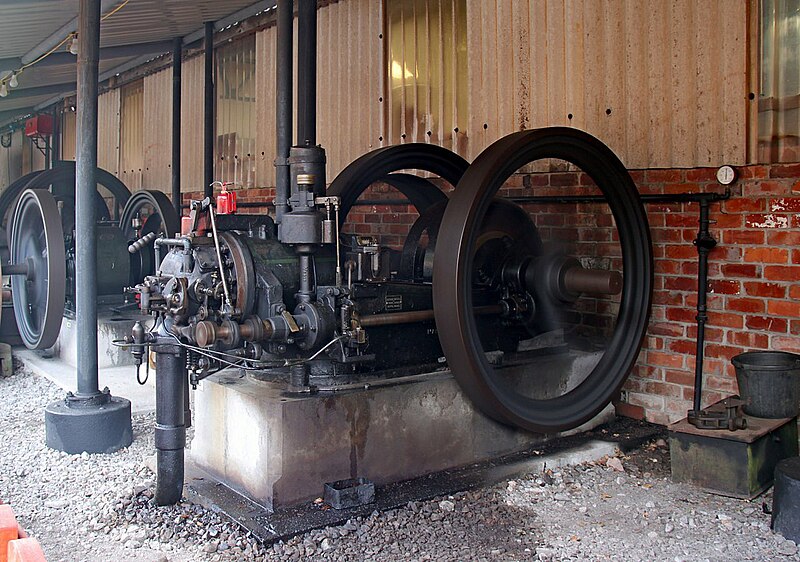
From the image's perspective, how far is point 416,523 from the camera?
2727 mm

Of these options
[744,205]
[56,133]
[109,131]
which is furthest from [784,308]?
[56,133]

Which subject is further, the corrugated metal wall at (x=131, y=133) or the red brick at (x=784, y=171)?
the corrugated metal wall at (x=131, y=133)

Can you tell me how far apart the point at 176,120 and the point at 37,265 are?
2.75 metres

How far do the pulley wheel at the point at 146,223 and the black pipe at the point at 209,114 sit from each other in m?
0.59

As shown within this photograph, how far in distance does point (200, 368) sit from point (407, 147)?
1.45 metres

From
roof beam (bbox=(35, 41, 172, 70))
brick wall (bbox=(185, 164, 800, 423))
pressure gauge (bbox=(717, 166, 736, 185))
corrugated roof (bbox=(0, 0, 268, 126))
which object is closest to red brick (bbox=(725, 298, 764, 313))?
brick wall (bbox=(185, 164, 800, 423))

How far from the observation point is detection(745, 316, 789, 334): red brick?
130 inches

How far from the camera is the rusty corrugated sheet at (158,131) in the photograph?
26.6 ft

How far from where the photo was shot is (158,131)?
327 inches

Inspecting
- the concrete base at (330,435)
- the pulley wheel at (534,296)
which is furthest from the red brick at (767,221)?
the concrete base at (330,435)

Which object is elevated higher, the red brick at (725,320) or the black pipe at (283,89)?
the black pipe at (283,89)

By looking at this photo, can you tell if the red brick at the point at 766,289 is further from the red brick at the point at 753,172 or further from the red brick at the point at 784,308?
the red brick at the point at 753,172

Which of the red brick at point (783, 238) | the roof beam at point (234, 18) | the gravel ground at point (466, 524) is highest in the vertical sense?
the roof beam at point (234, 18)

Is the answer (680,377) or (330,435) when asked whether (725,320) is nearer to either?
(680,377)
